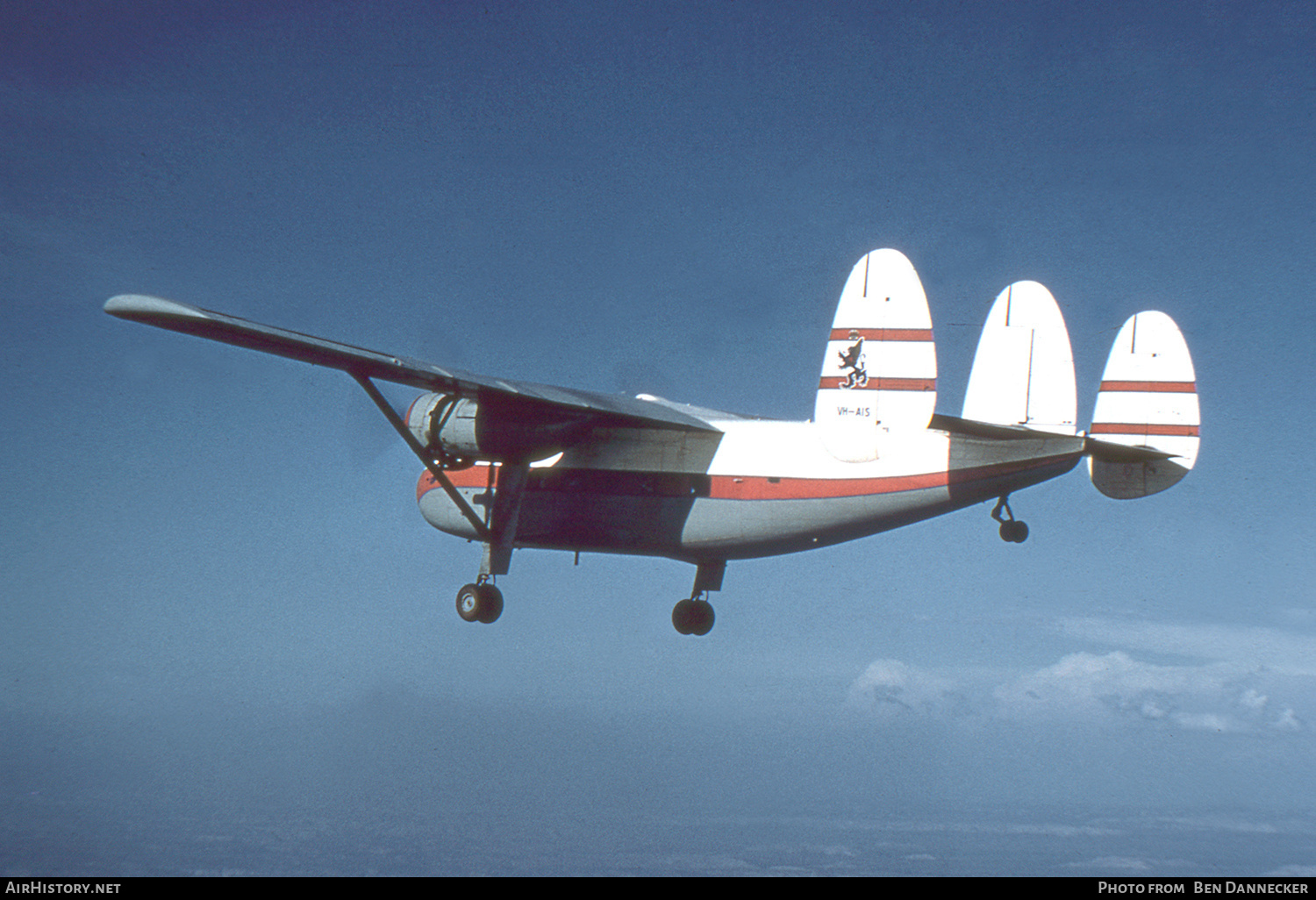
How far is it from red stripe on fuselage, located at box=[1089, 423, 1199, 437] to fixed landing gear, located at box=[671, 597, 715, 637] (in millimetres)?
9028

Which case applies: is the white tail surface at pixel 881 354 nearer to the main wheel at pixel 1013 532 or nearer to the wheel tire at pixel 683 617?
the main wheel at pixel 1013 532

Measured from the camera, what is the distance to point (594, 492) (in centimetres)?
2564

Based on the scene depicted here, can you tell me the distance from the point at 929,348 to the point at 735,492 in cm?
540

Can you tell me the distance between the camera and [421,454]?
2523 centimetres

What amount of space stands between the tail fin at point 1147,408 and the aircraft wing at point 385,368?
7.46 metres

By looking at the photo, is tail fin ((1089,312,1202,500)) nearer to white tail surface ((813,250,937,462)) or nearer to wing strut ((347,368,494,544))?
white tail surface ((813,250,937,462))

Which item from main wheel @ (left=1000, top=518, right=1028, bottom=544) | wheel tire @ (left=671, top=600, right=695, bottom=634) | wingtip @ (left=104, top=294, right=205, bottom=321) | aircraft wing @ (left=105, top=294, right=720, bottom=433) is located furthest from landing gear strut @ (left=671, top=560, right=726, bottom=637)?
wingtip @ (left=104, top=294, right=205, bottom=321)

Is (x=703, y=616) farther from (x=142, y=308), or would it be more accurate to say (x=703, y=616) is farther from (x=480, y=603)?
(x=142, y=308)

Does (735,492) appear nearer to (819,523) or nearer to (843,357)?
(819,523)

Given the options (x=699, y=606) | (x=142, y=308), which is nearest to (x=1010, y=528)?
(x=699, y=606)

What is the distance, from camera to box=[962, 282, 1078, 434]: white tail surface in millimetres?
21734
